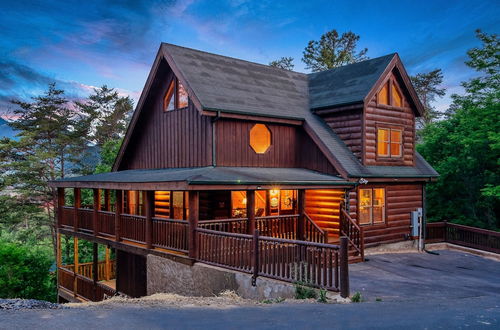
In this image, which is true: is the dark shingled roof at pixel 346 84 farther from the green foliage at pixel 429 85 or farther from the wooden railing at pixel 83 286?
the green foliage at pixel 429 85

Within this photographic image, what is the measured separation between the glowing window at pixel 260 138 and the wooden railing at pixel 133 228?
5221 millimetres

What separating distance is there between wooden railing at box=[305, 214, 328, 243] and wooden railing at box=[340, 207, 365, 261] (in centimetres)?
143

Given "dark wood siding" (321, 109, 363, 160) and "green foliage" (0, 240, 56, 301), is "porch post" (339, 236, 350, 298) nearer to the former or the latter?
"dark wood siding" (321, 109, 363, 160)

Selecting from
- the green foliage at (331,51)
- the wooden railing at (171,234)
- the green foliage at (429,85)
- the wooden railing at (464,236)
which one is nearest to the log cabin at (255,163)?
the wooden railing at (171,234)

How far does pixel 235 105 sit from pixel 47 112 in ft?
104

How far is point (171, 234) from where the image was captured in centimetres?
1323

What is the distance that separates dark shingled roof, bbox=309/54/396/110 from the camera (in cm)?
1794

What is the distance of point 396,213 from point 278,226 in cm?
742

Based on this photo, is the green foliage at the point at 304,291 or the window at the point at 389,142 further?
the window at the point at 389,142

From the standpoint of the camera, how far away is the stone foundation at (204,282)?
9.95 meters

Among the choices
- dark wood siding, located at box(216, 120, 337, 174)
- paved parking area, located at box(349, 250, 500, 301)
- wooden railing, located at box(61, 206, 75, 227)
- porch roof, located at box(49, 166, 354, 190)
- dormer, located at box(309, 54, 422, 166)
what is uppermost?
dormer, located at box(309, 54, 422, 166)

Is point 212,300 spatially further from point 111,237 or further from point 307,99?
point 307,99

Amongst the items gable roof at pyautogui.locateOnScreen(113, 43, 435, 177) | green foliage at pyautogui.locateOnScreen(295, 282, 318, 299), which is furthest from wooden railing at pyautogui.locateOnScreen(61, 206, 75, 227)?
green foliage at pyautogui.locateOnScreen(295, 282, 318, 299)

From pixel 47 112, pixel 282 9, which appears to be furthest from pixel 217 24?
pixel 47 112
